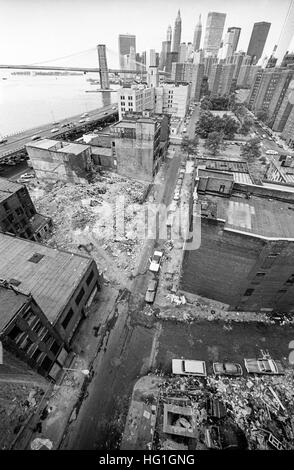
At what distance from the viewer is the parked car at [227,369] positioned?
2228cm

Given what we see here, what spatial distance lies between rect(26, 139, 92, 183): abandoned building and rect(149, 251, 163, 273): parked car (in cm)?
3165

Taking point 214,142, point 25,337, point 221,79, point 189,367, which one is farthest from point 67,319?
point 221,79

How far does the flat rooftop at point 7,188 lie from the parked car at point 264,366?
3978 centimetres

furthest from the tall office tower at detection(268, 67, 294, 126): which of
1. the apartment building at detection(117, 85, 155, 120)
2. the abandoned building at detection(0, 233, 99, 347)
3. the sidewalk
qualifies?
the sidewalk

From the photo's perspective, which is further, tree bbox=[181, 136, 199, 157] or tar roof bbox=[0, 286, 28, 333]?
tree bbox=[181, 136, 199, 157]

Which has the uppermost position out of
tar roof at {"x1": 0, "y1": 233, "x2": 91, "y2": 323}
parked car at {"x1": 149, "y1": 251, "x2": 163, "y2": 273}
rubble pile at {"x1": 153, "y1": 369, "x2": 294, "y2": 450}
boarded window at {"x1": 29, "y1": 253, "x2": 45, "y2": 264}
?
boarded window at {"x1": 29, "y1": 253, "x2": 45, "y2": 264}

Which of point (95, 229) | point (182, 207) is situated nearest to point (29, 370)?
point (95, 229)

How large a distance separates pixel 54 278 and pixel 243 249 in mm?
21616

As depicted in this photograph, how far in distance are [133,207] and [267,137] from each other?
271 feet

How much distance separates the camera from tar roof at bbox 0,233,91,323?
22.8 metres

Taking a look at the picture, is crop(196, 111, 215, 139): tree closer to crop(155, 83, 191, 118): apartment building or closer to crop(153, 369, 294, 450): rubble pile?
crop(155, 83, 191, 118): apartment building

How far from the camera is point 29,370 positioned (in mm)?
18672

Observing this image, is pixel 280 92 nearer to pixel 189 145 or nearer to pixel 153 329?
pixel 189 145
